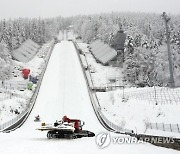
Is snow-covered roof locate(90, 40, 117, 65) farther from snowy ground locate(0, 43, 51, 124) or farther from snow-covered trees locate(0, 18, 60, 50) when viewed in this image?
snow-covered trees locate(0, 18, 60, 50)

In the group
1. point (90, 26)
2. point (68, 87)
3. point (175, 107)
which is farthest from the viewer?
point (90, 26)

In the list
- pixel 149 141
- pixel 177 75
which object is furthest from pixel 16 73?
pixel 149 141

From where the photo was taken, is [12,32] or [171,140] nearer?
[171,140]

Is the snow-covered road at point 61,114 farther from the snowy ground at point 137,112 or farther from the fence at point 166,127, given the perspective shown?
the fence at point 166,127

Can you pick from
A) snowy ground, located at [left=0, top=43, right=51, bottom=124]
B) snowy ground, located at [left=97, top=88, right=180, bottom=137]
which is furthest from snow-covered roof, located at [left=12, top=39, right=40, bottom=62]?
snowy ground, located at [left=97, top=88, right=180, bottom=137]

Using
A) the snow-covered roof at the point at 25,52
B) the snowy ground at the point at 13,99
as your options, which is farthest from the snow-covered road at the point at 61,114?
the snow-covered roof at the point at 25,52

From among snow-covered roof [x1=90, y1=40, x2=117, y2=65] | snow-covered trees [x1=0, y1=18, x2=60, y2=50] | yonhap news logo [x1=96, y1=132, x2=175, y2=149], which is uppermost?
snow-covered trees [x1=0, y1=18, x2=60, y2=50]

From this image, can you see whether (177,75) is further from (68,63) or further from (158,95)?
(158,95)
